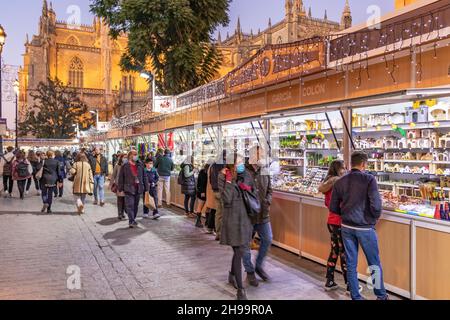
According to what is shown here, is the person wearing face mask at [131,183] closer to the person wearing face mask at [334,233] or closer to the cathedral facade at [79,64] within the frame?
the person wearing face mask at [334,233]

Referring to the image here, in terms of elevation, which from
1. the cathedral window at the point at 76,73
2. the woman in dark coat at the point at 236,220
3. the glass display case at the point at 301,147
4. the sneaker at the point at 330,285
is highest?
the cathedral window at the point at 76,73

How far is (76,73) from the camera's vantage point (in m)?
65.9

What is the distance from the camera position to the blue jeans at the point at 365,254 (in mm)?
4312

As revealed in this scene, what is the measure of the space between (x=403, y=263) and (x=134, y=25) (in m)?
15.1

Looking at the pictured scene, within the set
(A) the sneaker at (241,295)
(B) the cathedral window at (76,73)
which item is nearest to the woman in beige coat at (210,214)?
(A) the sneaker at (241,295)

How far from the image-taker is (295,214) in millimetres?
6824

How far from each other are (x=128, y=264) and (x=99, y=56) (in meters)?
67.0

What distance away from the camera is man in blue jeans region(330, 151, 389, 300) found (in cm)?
424

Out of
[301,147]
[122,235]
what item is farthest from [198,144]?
[122,235]

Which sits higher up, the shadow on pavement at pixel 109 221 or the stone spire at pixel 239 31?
the stone spire at pixel 239 31

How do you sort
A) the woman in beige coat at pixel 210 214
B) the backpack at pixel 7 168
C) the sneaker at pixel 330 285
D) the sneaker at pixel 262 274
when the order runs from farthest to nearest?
the backpack at pixel 7 168, the woman in beige coat at pixel 210 214, the sneaker at pixel 262 274, the sneaker at pixel 330 285

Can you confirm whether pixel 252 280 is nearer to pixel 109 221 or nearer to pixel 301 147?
pixel 301 147

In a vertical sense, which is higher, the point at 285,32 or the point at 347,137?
the point at 285,32

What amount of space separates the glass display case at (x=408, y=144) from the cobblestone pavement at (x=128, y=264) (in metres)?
2.07
